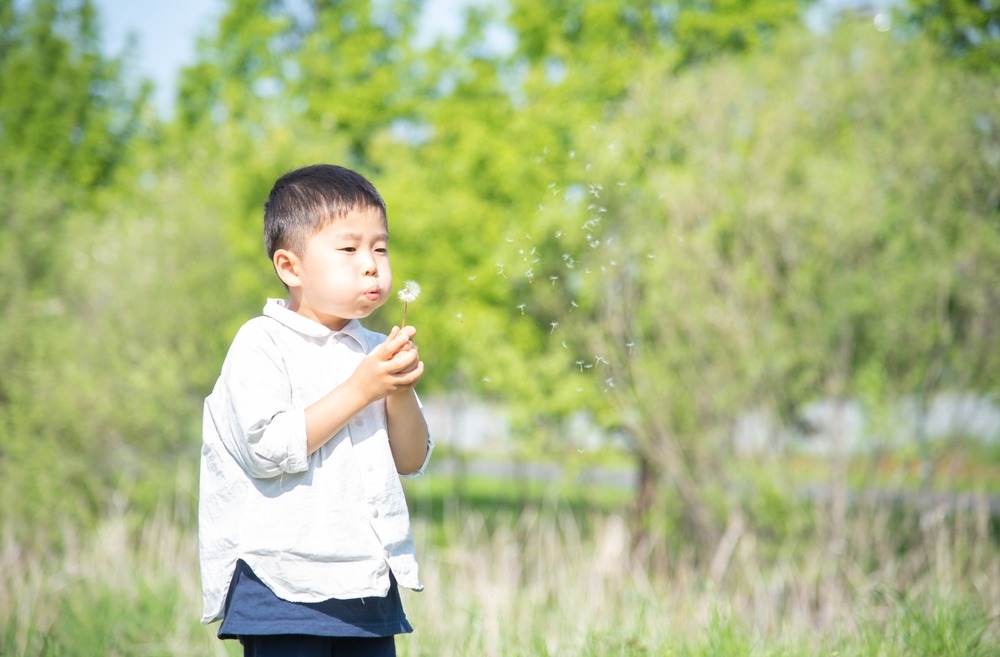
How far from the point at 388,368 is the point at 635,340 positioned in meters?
4.81

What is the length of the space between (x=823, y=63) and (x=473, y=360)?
3.46 meters

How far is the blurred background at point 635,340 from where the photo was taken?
5.04m

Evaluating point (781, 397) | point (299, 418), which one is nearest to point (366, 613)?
point (299, 418)

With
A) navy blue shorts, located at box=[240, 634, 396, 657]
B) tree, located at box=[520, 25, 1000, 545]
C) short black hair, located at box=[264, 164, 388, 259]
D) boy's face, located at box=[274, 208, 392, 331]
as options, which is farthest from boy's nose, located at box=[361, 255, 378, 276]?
tree, located at box=[520, 25, 1000, 545]

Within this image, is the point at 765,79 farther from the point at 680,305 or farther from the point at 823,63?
the point at 680,305

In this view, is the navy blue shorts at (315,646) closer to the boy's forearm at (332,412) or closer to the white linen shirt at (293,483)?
the white linen shirt at (293,483)

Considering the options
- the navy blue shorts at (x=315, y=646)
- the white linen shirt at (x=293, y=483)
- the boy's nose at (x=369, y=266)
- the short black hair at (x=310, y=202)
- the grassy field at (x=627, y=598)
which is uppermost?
the short black hair at (x=310, y=202)

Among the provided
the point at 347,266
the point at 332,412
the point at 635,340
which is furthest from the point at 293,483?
the point at 635,340

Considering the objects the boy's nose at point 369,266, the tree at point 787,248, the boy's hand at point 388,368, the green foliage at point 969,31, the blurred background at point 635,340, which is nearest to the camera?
the boy's hand at point 388,368

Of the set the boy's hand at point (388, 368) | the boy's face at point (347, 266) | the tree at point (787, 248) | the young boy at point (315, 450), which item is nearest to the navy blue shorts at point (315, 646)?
the young boy at point (315, 450)

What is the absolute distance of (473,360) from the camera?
320 inches

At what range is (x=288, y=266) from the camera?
2180mm

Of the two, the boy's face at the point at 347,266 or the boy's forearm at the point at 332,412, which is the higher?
the boy's face at the point at 347,266

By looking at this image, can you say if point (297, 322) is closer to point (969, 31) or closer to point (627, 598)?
point (627, 598)
